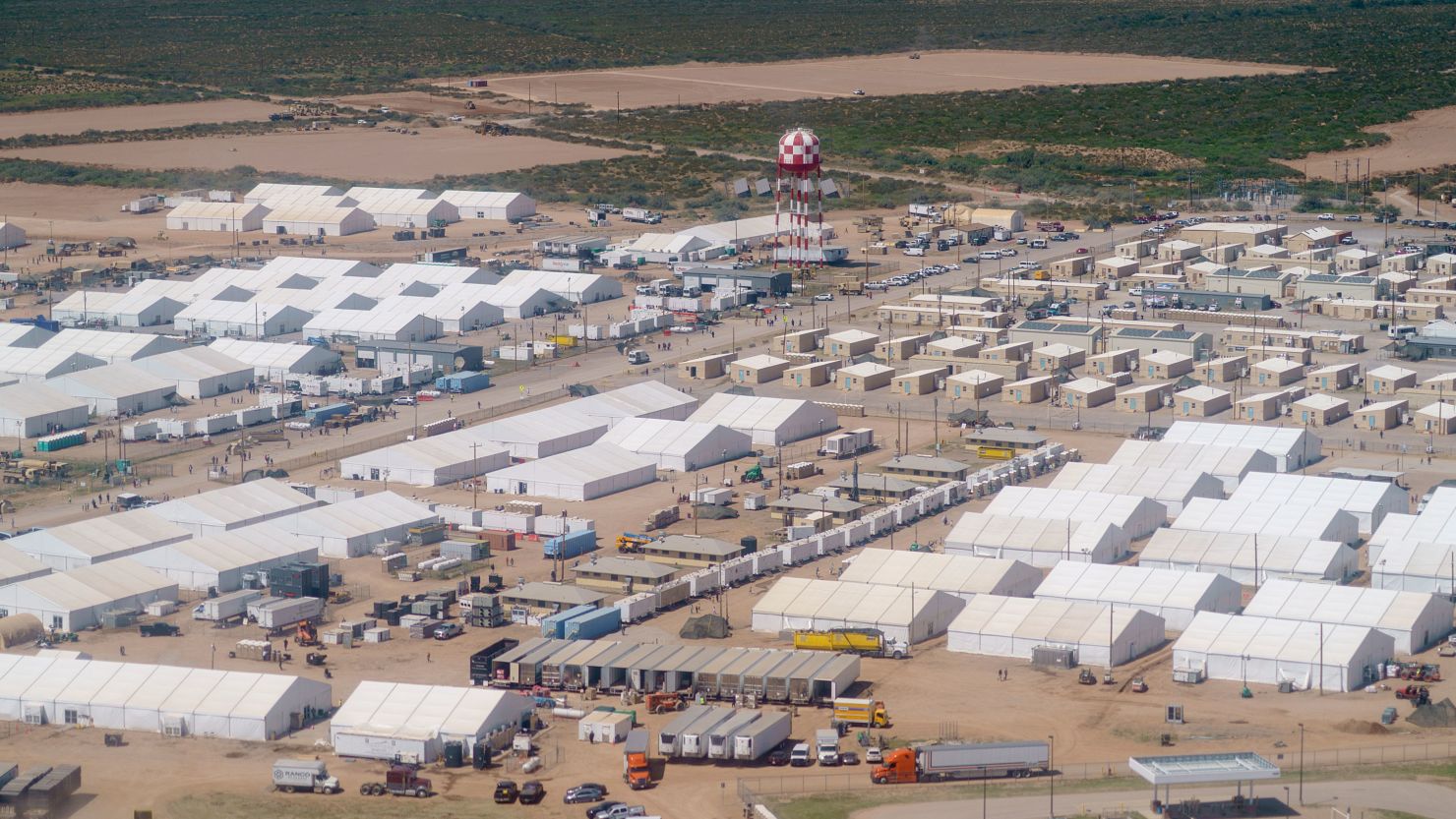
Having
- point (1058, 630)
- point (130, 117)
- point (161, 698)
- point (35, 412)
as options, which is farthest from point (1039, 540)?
point (130, 117)

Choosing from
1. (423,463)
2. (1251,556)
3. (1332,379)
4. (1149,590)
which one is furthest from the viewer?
(1332,379)

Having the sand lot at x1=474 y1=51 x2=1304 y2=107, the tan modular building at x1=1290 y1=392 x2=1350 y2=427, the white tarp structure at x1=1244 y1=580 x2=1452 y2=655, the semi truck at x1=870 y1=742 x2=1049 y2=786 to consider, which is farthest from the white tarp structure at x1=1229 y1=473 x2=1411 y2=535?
the sand lot at x1=474 y1=51 x2=1304 y2=107

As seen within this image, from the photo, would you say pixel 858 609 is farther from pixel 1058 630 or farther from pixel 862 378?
pixel 862 378

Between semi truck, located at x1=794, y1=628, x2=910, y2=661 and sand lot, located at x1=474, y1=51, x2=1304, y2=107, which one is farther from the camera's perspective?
Result: sand lot, located at x1=474, y1=51, x2=1304, y2=107

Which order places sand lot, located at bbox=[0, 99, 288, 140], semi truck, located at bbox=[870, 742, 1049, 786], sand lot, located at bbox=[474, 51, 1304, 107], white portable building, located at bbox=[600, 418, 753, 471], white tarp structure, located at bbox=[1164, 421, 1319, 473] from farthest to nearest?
sand lot, located at bbox=[474, 51, 1304, 107]
sand lot, located at bbox=[0, 99, 288, 140]
white portable building, located at bbox=[600, 418, 753, 471]
white tarp structure, located at bbox=[1164, 421, 1319, 473]
semi truck, located at bbox=[870, 742, 1049, 786]

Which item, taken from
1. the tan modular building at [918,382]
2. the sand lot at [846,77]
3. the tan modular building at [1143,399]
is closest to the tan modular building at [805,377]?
the tan modular building at [918,382]

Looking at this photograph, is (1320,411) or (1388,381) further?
(1388,381)

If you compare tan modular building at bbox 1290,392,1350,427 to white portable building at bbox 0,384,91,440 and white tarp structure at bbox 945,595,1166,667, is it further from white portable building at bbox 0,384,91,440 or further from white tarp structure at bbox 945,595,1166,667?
white portable building at bbox 0,384,91,440

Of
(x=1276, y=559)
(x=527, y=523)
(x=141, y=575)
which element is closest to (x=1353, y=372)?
(x=1276, y=559)
